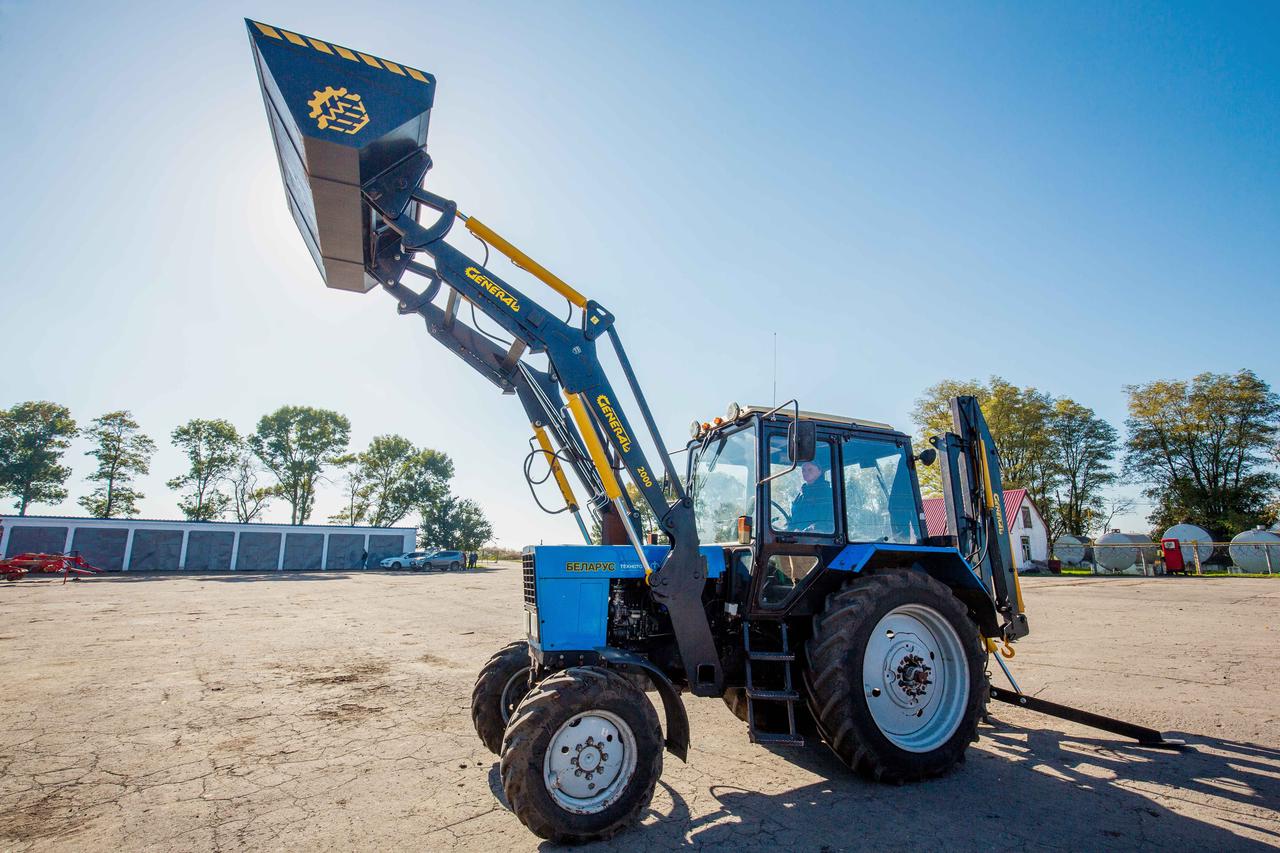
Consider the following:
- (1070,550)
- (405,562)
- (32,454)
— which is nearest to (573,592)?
(1070,550)

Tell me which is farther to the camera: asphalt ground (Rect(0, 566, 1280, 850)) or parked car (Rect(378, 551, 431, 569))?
parked car (Rect(378, 551, 431, 569))

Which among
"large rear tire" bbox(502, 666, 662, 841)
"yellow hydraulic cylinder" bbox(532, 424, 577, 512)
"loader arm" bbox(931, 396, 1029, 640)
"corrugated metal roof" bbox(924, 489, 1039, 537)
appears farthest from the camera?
"corrugated metal roof" bbox(924, 489, 1039, 537)

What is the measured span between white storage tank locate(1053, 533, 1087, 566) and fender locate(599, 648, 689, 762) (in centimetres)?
4181

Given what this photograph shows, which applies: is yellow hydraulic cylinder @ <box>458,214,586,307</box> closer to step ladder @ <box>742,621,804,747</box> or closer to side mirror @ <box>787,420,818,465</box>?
side mirror @ <box>787,420,818,465</box>

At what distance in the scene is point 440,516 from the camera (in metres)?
66.2

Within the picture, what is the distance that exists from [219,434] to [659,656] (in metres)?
71.0

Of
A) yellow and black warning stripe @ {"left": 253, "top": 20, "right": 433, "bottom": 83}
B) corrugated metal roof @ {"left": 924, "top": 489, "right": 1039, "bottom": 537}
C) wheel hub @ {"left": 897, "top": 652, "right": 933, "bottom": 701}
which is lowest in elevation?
wheel hub @ {"left": 897, "top": 652, "right": 933, "bottom": 701}

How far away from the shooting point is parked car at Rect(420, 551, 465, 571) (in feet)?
147

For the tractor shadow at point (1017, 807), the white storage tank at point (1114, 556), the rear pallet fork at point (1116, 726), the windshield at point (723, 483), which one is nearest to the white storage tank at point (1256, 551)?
the white storage tank at point (1114, 556)

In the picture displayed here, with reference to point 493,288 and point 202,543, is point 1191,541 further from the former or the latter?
point 202,543

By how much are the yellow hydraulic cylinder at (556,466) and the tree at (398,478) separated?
65.9 m

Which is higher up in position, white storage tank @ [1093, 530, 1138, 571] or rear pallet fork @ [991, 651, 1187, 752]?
white storage tank @ [1093, 530, 1138, 571]

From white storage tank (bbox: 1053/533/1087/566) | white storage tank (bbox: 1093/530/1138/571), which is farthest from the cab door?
white storage tank (bbox: 1053/533/1087/566)

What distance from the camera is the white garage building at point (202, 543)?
1364 inches
